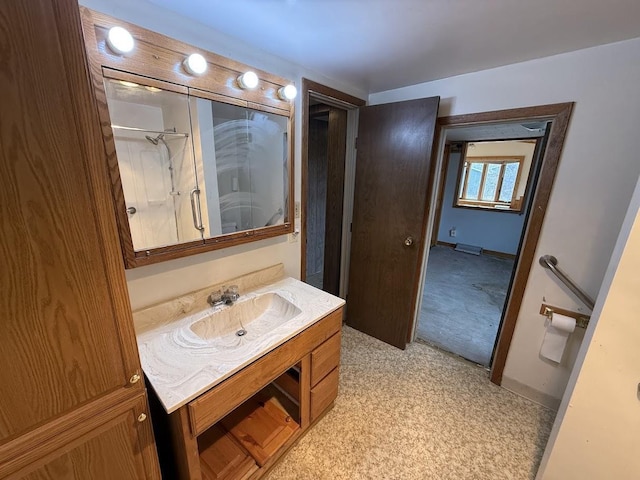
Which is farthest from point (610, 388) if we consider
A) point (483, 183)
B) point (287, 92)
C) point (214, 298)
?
point (483, 183)

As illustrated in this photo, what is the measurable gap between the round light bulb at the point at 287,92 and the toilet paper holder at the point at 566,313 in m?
2.02

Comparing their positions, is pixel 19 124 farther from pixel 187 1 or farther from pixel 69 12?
pixel 187 1

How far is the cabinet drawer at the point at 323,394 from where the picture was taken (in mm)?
1474

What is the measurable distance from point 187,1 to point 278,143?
71 centimetres

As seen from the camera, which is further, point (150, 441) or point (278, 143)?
point (278, 143)

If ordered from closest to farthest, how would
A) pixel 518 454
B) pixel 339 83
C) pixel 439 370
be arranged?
1. pixel 518 454
2. pixel 339 83
3. pixel 439 370

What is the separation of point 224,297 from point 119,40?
1.13 meters

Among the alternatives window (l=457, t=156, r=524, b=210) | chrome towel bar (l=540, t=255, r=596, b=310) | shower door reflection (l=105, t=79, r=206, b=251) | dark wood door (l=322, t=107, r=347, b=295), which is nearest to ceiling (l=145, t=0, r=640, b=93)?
shower door reflection (l=105, t=79, r=206, b=251)

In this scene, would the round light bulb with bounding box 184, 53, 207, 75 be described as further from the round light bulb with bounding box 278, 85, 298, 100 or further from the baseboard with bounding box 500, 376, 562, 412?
the baseboard with bounding box 500, 376, 562, 412

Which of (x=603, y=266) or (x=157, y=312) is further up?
(x=603, y=266)

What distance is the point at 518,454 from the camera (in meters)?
1.45

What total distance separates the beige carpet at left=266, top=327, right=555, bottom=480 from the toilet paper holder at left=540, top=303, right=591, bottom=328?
655mm

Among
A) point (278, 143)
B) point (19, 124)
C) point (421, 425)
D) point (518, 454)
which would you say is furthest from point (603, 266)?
point (19, 124)

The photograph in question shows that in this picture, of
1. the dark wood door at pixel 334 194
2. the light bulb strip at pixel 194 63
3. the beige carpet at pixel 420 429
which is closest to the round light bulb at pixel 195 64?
the light bulb strip at pixel 194 63
